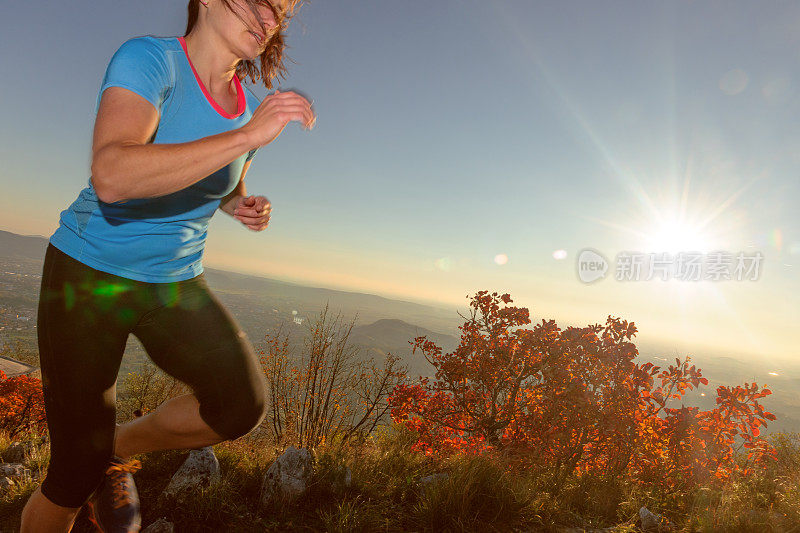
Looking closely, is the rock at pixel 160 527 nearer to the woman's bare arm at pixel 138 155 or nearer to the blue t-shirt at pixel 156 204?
the blue t-shirt at pixel 156 204

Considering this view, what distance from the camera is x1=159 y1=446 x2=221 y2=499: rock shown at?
2.90 metres

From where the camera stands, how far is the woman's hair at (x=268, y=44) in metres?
1.28

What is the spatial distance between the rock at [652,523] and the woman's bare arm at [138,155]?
3.91m

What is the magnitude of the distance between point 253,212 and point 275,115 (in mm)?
791

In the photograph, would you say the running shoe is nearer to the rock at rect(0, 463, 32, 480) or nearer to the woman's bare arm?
the woman's bare arm

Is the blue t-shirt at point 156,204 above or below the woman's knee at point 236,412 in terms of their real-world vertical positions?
above

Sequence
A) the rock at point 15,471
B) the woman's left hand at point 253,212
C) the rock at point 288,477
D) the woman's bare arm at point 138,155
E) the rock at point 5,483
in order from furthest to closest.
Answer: the rock at point 15,471 < the rock at point 5,483 < the rock at point 288,477 < the woman's left hand at point 253,212 < the woman's bare arm at point 138,155

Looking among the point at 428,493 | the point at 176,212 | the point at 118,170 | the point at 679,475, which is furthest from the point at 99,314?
the point at 679,475

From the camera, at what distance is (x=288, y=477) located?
2.88 meters

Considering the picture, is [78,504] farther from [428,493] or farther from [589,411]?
[589,411]

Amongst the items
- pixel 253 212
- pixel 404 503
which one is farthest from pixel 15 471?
pixel 253 212

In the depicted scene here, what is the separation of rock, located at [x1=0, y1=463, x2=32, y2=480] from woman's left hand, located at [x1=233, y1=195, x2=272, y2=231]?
3.61 meters

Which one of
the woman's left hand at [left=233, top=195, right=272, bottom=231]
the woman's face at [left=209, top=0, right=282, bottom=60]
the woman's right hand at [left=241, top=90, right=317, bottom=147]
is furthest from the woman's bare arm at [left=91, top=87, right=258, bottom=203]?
the woman's left hand at [left=233, top=195, right=272, bottom=231]

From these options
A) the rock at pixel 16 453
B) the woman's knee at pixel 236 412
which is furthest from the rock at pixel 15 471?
the woman's knee at pixel 236 412
